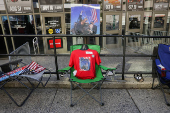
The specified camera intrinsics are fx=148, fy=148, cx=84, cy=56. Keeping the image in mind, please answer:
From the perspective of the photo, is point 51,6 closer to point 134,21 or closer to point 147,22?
point 134,21

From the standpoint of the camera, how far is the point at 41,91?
3605mm

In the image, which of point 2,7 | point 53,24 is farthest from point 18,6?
point 53,24

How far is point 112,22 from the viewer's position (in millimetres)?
Result: 8070

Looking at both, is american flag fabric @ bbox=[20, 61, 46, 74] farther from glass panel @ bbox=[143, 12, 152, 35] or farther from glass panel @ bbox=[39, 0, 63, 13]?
glass panel @ bbox=[143, 12, 152, 35]

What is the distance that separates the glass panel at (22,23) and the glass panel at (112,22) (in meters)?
3.90

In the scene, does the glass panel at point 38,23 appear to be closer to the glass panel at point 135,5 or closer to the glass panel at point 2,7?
the glass panel at point 2,7

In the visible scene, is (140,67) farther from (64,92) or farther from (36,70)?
(36,70)

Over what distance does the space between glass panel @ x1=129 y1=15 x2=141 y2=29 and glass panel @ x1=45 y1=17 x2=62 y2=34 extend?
12.9ft

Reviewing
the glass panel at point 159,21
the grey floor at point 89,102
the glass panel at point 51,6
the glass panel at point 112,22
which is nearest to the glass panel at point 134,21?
the glass panel at point 112,22

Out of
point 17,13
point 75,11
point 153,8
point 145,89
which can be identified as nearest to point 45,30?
point 17,13

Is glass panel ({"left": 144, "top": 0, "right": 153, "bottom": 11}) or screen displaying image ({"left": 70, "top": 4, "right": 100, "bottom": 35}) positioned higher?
glass panel ({"left": 144, "top": 0, "right": 153, "bottom": 11})

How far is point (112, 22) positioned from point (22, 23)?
4.64m


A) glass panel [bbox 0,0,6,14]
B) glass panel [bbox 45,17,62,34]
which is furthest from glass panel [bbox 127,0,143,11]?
glass panel [bbox 0,0,6,14]

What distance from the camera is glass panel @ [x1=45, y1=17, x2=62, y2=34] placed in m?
7.36
